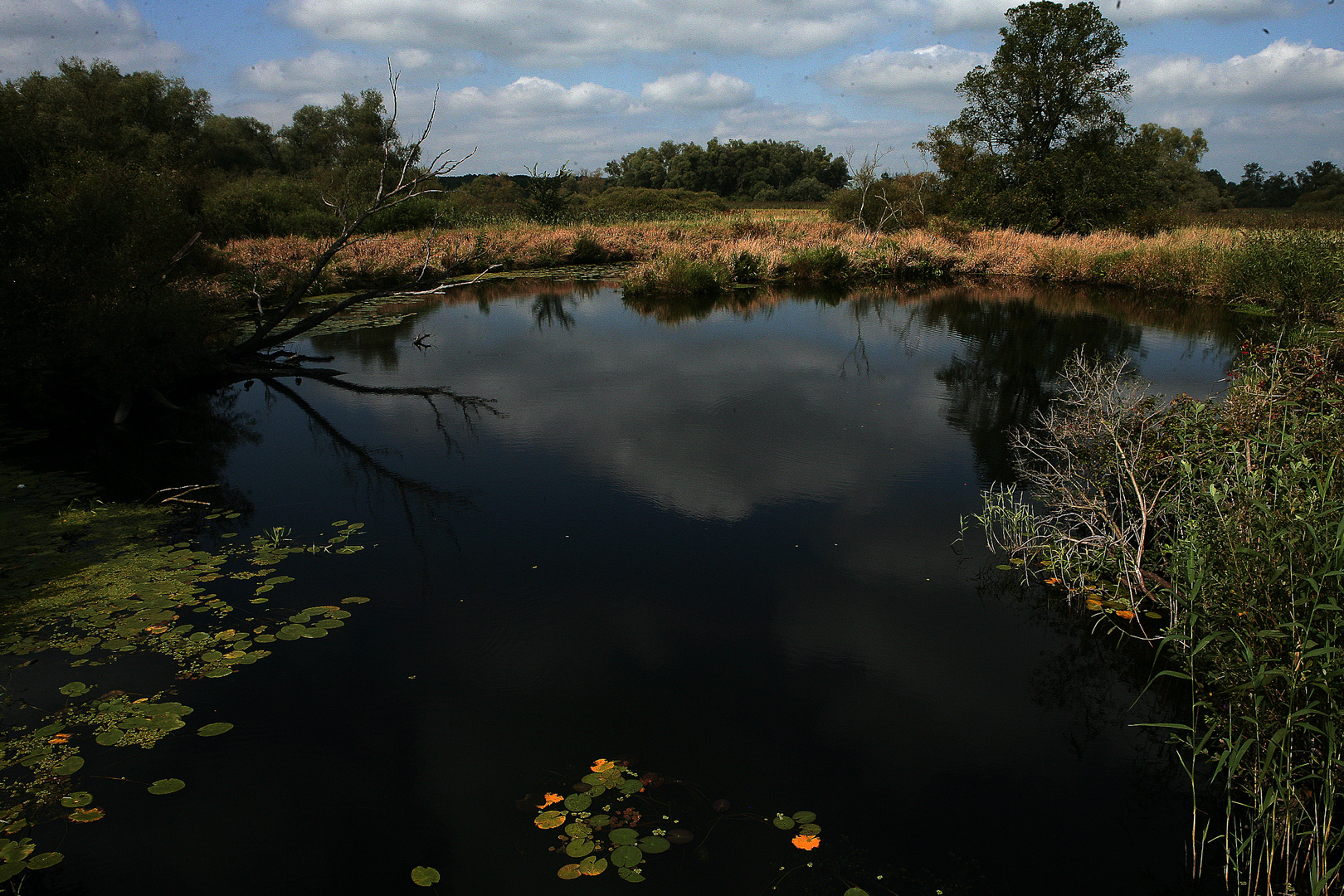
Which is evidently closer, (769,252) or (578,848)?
(578,848)

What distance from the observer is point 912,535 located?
5.87 metres

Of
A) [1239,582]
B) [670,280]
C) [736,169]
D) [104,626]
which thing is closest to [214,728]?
[104,626]

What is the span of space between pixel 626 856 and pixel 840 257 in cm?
Result: 2047

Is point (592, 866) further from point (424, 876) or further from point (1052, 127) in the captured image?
point (1052, 127)

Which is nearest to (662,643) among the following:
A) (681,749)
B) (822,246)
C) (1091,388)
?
(681,749)

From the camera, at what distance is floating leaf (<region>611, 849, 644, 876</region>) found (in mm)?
2941

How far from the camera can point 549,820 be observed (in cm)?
317

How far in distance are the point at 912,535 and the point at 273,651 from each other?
435 cm

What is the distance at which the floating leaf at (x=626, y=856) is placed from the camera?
294 cm

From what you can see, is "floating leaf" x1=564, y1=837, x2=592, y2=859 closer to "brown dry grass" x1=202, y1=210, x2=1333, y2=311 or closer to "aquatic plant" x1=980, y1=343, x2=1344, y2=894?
"aquatic plant" x1=980, y1=343, x2=1344, y2=894

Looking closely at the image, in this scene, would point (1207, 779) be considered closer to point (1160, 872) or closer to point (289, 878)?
point (1160, 872)

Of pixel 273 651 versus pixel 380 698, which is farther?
pixel 273 651

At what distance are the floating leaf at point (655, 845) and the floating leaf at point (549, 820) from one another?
0.35 m

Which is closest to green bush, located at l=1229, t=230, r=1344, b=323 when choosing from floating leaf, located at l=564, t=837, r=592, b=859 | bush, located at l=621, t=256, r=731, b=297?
bush, located at l=621, t=256, r=731, b=297
